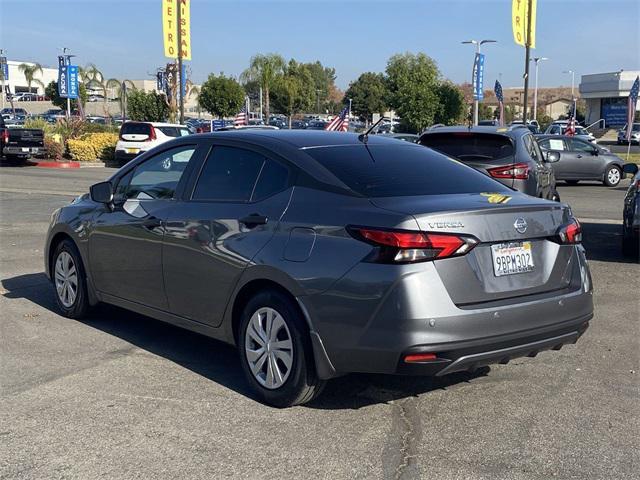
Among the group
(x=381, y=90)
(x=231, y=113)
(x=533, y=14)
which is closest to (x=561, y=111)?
(x=381, y=90)

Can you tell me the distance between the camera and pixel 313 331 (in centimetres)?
422

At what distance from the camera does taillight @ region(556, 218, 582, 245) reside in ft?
14.8

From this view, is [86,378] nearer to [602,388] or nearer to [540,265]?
[540,265]

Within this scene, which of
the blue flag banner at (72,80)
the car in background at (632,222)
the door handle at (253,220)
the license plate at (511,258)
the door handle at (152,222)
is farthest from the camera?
the blue flag banner at (72,80)

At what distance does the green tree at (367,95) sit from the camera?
7394 cm

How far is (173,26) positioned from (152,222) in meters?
25.8

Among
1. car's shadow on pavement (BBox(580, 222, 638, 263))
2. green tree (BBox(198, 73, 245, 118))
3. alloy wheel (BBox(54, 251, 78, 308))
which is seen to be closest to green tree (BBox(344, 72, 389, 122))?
green tree (BBox(198, 73, 245, 118))

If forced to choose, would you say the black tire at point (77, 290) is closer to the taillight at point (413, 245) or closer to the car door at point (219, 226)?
the car door at point (219, 226)

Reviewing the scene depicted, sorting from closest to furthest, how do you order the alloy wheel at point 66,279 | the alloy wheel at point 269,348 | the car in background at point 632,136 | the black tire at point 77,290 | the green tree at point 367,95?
the alloy wheel at point 269,348, the black tire at point 77,290, the alloy wheel at point 66,279, the car in background at point 632,136, the green tree at point 367,95

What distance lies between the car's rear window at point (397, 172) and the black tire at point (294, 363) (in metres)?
0.82

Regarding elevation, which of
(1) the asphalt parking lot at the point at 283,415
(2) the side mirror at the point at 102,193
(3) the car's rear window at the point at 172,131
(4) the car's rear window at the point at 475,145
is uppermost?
(3) the car's rear window at the point at 172,131

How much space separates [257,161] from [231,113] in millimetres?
43783

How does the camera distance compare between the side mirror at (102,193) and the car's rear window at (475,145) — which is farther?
the car's rear window at (475,145)

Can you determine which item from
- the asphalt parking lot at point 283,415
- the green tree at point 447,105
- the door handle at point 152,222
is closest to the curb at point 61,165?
the green tree at point 447,105
